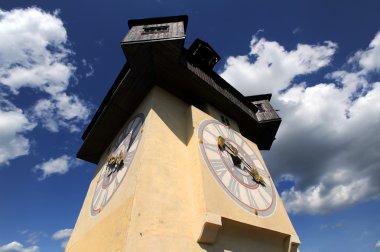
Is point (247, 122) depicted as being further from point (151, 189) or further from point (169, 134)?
point (151, 189)

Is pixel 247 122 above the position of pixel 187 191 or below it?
above

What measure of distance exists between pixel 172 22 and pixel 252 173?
494 cm

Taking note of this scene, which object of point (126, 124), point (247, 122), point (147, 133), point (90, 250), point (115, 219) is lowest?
point (90, 250)

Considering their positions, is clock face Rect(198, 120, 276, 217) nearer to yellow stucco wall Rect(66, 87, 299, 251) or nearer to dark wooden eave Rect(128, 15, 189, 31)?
yellow stucco wall Rect(66, 87, 299, 251)

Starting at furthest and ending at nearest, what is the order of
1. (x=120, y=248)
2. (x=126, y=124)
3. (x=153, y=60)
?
(x=126, y=124) < (x=153, y=60) < (x=120, y=248)

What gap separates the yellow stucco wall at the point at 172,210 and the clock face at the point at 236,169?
0.72 feet

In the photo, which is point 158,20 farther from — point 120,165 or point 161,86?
point 120,165

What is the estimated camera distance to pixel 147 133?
16.9 ft

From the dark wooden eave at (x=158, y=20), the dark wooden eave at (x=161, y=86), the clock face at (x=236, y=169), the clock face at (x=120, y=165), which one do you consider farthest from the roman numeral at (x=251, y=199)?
the dark wooden eave at (x=158, y=20)

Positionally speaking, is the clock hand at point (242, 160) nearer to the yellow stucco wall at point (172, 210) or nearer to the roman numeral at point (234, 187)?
the yellow stucco wall at point (172, 210)

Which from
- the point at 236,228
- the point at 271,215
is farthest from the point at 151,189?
the point at 271,215

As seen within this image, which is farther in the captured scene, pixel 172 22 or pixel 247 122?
pixel 247 122

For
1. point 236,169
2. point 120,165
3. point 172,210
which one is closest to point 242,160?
point 236,169

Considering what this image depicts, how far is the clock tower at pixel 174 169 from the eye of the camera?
3.89 meters
